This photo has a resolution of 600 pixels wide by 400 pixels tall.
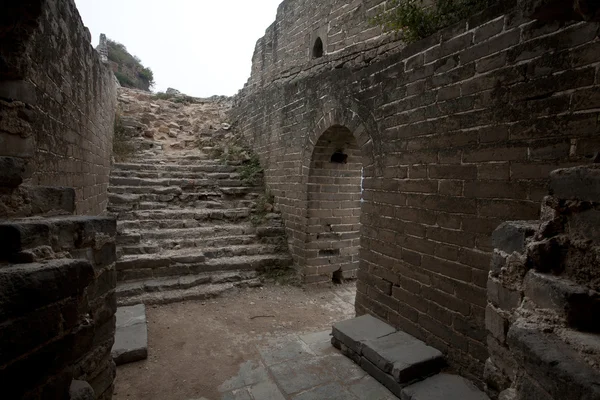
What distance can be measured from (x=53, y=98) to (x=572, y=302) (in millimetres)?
3808

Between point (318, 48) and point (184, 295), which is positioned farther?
point (318, 48)

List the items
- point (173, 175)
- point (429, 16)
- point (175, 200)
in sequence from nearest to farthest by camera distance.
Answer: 1. point (429, 16)
2. point (175, 200)
3. point (173, 175)

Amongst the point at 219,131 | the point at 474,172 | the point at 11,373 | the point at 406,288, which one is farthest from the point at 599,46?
the point at 219,131

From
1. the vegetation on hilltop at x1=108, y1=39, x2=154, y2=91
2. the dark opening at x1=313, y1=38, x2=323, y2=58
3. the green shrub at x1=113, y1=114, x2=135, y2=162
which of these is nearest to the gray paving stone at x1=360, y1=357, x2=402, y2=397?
the dark opening at x1=313, y1=38, x2=323, y2=58

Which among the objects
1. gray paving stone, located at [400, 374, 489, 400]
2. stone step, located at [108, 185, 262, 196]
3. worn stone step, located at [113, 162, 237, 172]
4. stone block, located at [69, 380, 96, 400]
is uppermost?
worn stone step, located at [113, 162, 237, 172]

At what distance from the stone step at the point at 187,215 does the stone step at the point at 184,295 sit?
1.70 meters

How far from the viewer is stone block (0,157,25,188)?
5.32 ft

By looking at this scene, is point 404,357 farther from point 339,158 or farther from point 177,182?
point 177,182

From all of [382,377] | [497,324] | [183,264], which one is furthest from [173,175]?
[497,324]

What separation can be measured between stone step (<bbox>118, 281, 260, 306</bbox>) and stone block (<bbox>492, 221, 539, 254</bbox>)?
4.43 meters

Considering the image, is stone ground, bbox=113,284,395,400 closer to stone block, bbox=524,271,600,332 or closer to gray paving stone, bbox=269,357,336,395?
gray paving stone, bbox=269,357,336,395

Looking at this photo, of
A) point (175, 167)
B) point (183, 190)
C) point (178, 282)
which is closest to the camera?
point (178, 282)

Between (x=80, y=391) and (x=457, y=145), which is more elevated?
(x=457, y=145)

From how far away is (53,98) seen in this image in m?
2.89
